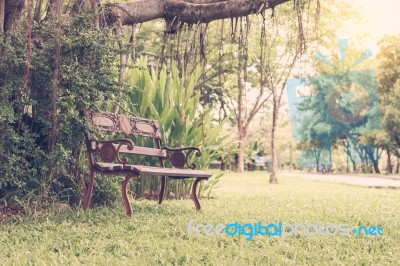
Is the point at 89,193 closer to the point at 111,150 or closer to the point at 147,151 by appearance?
the point at 111,150

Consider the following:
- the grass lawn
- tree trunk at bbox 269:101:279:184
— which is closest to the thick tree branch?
the grass lawn

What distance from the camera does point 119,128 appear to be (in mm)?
6562

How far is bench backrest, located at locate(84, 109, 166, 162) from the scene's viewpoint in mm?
5766

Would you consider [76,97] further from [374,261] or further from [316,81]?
[316,81]

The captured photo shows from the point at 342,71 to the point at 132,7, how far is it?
29171 millimetres

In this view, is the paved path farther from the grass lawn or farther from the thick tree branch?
the thick tree branch

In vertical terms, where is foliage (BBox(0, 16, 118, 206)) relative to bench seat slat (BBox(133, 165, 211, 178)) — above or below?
above

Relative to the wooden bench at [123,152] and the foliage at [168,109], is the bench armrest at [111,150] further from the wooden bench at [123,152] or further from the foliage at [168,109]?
the foliage at [168,109]

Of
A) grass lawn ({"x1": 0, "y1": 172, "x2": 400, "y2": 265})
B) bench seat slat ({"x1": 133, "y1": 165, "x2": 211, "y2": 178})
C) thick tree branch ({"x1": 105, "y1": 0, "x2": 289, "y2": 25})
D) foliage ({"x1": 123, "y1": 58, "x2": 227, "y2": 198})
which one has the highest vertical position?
thick tree branch ({"x1": 105, "y1": 0, "x2": 289, "y2": 25})

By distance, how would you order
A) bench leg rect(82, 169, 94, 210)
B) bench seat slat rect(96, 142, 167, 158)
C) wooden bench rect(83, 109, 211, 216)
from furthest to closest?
bench seat slat rect(96, 142, 167, 158) → bench leg rect(82, 169, 94, 210) → wooden bench rect(83, 109, 211, 216)

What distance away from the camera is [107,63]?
19.4 ft

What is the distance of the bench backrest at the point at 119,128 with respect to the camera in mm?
5766

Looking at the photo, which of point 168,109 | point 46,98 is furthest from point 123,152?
point 168,109

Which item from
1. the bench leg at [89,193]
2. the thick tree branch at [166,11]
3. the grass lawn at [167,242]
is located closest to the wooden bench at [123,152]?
the bench leg at [89,193]
